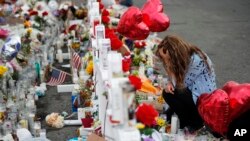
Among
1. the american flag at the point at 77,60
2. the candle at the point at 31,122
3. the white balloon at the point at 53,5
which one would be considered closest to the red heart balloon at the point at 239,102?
the candle at the point at 31,122

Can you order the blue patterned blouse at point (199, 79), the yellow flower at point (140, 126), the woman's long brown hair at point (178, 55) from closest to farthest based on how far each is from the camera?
the yellow flower at point (140, 126) → the woman's long brown hair at point (178, 55) → the blue patterned blouse at point (199, 79)

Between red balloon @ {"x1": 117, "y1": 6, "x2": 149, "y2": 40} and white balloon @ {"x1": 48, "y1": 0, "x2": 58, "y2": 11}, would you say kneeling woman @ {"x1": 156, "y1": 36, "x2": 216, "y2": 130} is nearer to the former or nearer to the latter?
red balloon @ {"x1": 117, "y1": 6, "x2": 149, "y2": 40}

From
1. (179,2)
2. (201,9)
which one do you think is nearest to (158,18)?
(201,9)

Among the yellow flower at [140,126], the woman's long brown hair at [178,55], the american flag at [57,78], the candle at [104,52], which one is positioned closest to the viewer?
the yellow flower at [140,126]

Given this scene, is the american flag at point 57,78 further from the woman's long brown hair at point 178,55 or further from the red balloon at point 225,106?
the red balloon at point 225,106

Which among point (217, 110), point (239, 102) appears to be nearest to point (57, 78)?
point (217, 110)

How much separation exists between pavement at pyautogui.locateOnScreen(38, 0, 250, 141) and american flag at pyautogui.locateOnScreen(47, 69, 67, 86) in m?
0.10

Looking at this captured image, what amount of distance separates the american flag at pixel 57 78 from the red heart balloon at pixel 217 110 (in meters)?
3.01

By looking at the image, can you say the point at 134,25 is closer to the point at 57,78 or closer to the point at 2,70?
the point at 2,70

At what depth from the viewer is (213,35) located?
8.79 metres

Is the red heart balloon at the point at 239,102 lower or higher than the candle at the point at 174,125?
higher

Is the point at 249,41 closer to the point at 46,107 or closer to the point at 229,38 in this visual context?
the point at 229,38

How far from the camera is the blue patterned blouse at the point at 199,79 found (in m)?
4.15

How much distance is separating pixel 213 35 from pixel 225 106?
5.57 m
